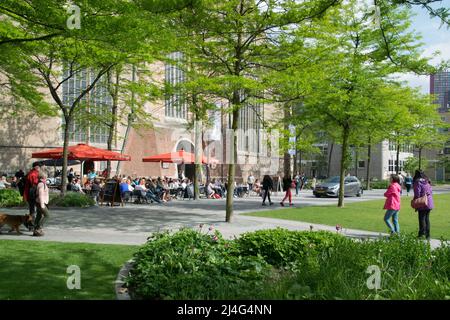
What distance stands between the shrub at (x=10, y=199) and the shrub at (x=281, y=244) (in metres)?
13.0

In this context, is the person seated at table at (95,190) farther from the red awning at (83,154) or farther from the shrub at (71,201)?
the shrub at (71,201)

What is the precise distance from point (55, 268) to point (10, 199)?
1191cm

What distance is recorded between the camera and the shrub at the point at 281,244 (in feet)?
24.4

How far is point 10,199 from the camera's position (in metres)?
18.2

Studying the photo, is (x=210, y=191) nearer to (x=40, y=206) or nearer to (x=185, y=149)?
(x=185, y=149)

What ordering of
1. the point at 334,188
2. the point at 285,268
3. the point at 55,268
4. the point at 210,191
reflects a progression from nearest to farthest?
the point at 285,268
the point at 55,268
the point at 210,191
the point at 334,188

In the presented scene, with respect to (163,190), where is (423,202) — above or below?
above

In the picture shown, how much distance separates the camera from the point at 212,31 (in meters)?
14.1

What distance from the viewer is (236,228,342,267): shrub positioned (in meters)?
7.43

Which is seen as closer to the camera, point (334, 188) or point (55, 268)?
point (55, 268)

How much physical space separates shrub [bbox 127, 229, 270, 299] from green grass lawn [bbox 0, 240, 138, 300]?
630 mm

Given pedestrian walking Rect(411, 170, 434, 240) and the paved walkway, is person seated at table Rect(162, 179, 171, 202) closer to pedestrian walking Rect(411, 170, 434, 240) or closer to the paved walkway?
the paved walkway

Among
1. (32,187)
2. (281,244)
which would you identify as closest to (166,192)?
(32,187)
